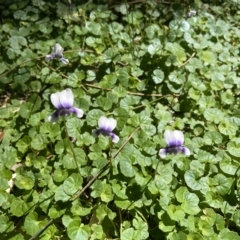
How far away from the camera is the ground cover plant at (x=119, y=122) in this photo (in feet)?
5.61

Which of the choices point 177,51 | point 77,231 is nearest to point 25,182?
point 77,231

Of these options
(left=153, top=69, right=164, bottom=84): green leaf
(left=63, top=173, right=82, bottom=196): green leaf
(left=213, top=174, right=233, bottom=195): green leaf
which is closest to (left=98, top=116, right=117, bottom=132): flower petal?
(left=63, top=173, right=82, bottom=196): green leaf

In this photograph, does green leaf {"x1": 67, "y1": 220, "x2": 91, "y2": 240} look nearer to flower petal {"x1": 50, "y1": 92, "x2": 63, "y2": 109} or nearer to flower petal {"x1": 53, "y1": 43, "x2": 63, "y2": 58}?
flower petal {"x1": 50, "y1": 92, "x2": 63, "y2": 109}

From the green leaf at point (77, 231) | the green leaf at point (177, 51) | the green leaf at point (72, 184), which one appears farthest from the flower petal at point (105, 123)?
the green leaf at point (177, 51)

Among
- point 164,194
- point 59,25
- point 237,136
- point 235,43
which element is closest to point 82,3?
point 59,25

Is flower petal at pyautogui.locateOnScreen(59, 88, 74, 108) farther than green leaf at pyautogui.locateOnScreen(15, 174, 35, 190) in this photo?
No

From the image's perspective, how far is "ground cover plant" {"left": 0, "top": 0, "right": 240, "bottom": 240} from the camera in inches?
67.4

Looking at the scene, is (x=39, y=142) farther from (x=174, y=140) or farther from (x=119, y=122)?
(x=174, y=140)

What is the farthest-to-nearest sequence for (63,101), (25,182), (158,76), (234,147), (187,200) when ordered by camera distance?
(158,76) < (234,147) < (25,182) < (187,200) < (63,101)

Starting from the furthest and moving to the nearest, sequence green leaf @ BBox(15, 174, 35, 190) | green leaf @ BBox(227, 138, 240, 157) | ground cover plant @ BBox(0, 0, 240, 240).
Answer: green leaf @ BBox(227, 138, 240, 157)
green leaf @ BBox(15, 174, 35, 190)
ground cover plant @ BBox(0, 0, 240, 240)

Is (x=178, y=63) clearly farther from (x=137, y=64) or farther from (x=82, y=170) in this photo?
(x=82, y=170)

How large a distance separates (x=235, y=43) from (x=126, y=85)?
38.8 inches

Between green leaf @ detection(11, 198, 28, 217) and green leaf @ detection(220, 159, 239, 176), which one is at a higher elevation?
green leaf @ detection(220, 159, 239, 176)

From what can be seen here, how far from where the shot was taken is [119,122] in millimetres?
2066
